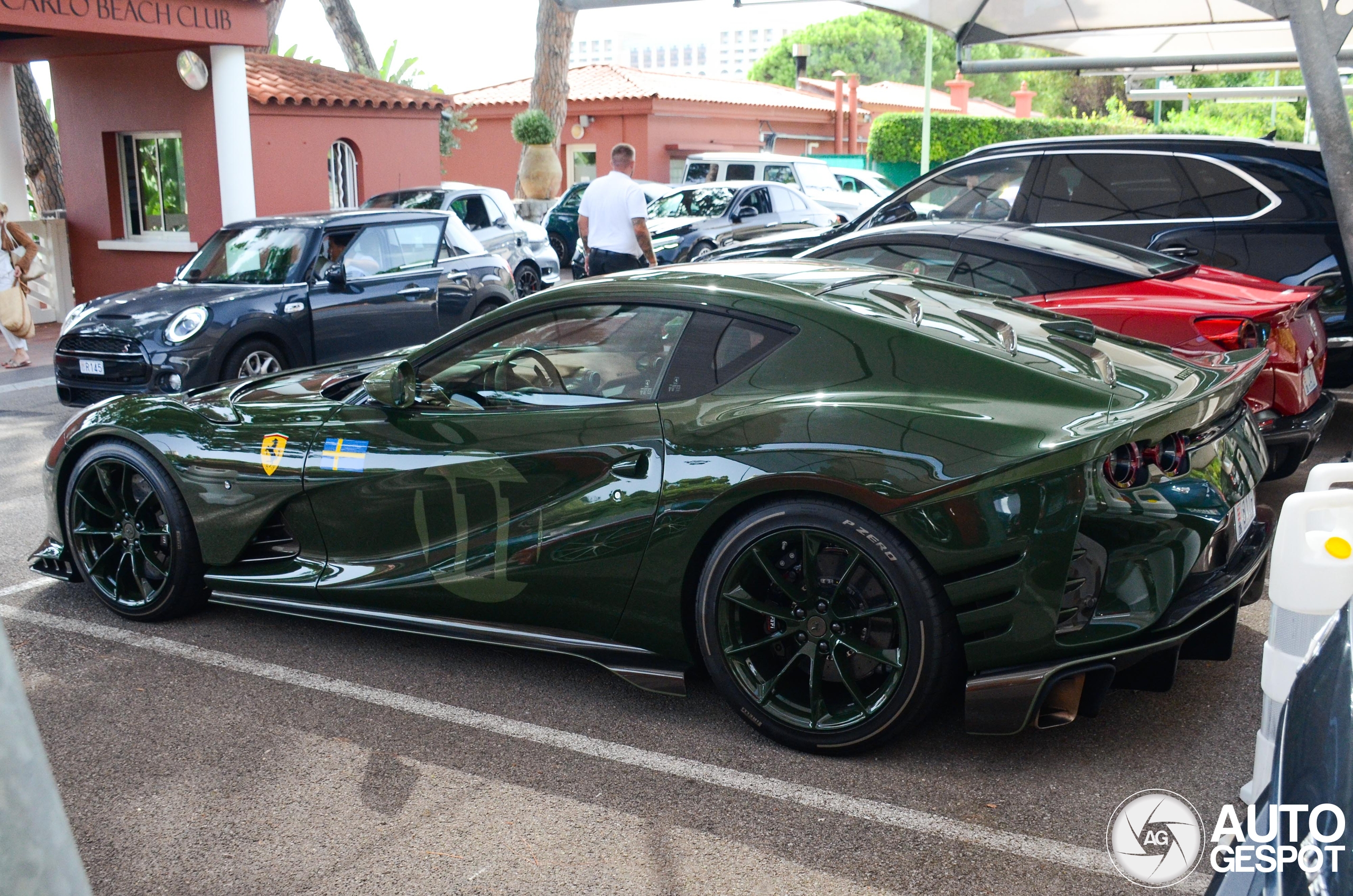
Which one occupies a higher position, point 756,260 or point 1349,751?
point 756,260

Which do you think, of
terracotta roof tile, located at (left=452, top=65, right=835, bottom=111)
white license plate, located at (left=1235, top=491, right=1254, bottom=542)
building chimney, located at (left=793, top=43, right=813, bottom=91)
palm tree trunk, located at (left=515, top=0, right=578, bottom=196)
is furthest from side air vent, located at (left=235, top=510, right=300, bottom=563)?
building chimney, located at (left=793, top=43, right=813, bottom=91)

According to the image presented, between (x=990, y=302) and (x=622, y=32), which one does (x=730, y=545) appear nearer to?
(x=990, y=302)

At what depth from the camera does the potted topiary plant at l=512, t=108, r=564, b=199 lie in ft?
78.8

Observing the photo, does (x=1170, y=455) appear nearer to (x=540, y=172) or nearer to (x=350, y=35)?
(x=540, y=172)

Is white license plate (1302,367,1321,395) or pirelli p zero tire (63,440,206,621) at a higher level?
white license plate (1302,367,1321,395)

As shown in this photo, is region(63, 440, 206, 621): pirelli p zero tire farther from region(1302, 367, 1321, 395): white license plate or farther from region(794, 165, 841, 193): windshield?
region(794, 165, 841, 193): windshield

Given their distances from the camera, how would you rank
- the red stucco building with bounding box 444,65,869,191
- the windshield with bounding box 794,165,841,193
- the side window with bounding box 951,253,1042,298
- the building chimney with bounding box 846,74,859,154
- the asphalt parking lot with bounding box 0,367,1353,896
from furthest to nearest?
the building chimney with bounding box 846,74,859,154
the red stucco building with bounding box 444,65,869,191
the windshield with bounding box 794,165,841,193
the side window with bounding box 951,253,1042,298
the asphalt parking lot with bounding box 0,367,1353,896

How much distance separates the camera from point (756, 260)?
178 inches

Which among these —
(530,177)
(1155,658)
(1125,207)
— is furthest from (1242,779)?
(530,177)

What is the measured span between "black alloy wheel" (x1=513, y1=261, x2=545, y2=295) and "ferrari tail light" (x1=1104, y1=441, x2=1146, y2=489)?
12425mm

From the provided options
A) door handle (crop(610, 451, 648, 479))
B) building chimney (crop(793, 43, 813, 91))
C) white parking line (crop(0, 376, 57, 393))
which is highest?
building chimney (crop(793, 43, 813, 91))

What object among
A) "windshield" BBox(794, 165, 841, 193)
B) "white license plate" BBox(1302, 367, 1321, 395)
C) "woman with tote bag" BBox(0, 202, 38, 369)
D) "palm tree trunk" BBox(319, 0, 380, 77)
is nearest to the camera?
"white license plate" BBox(1302, 367, 1321, 395)

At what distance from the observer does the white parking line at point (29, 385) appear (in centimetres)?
1097

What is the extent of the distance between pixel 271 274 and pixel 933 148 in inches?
1216
